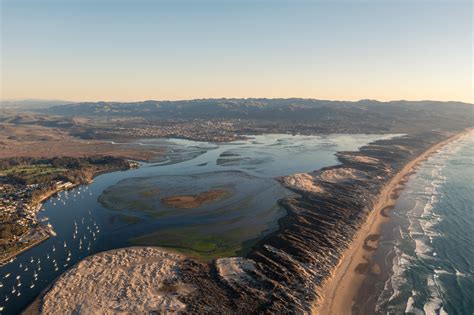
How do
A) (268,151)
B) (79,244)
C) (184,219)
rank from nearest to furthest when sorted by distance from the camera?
(79,244), (184,219), (268,151)

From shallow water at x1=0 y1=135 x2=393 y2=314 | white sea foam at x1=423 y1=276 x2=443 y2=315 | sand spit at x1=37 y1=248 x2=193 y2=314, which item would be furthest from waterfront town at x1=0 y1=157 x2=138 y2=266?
white sea foam at x1=423 y1=276 x2=443 y2=315

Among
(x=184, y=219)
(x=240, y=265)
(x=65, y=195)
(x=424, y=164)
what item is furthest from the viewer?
(x=424, y=164)

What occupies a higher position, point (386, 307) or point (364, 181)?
point (364, 181)

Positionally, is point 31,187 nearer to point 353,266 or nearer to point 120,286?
point 120,286

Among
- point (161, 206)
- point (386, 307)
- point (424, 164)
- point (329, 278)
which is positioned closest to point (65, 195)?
point (161, 206)

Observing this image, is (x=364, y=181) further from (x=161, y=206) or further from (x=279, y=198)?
(x=161, y=206)

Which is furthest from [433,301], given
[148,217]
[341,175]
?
[341,175]

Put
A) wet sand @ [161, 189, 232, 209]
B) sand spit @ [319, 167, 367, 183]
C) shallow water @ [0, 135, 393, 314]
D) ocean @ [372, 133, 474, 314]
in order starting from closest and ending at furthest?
ocean @ [372, 133, 474, 314] < shallow water @ [0, 135, 393, 314] < wet sand @ [161, 189, 232, 209] < sand spit @ [319, 167, 367, 183]

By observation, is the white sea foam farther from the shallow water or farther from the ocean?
the shallow water

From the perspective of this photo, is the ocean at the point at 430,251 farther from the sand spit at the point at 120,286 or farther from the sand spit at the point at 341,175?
the sand spit at the point at 120,286
